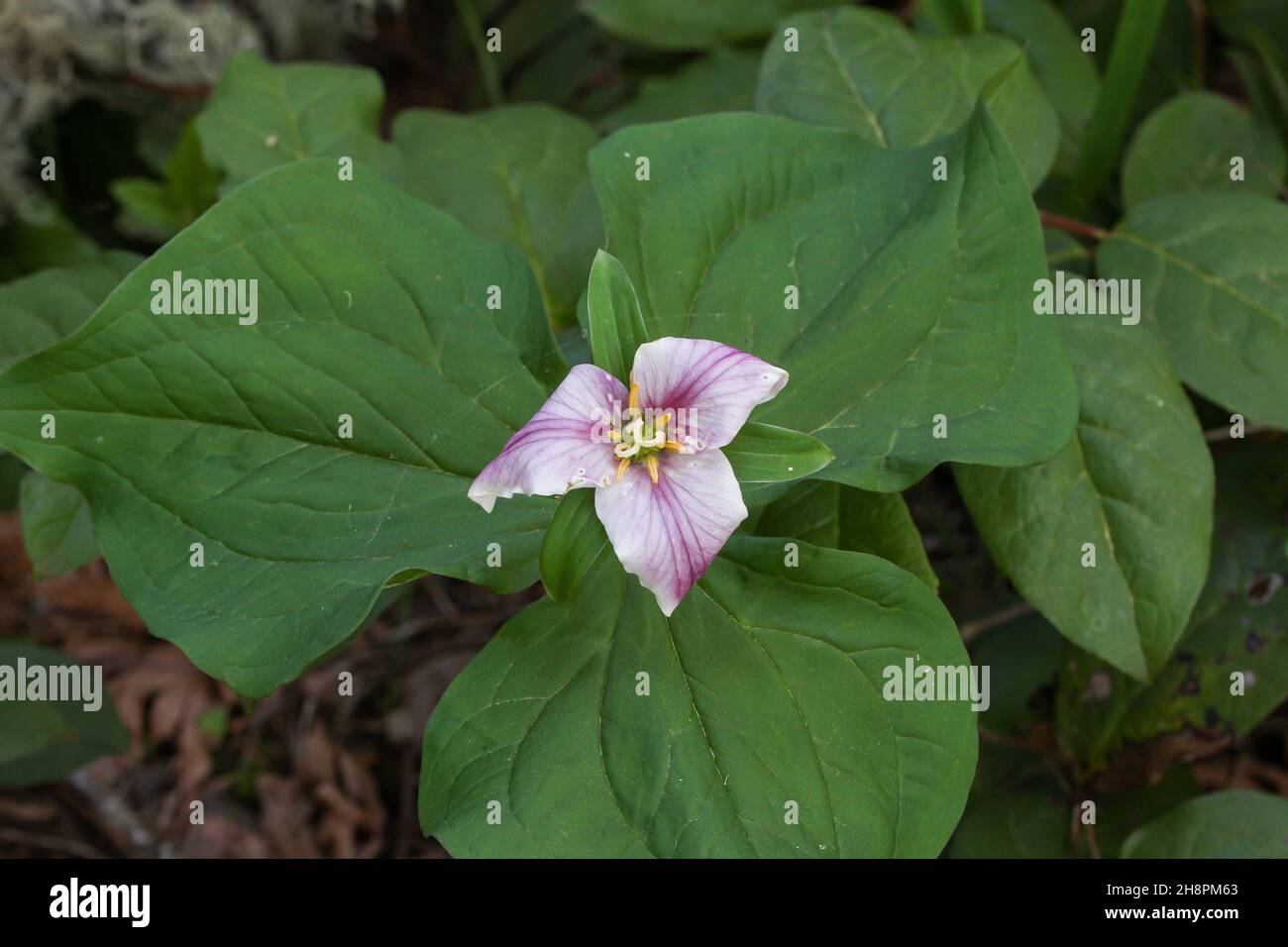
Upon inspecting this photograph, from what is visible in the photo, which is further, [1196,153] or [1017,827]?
[1196,153]

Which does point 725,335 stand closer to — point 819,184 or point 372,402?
point 819,184

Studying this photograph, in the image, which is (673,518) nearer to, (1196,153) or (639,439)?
(639,439)
